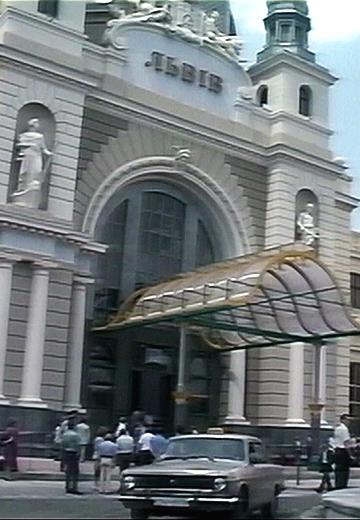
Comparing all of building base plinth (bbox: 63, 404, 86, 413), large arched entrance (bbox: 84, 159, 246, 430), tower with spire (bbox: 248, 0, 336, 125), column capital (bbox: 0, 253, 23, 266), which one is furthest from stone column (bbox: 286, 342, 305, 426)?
column capital (bbox: 0, 253, 23, 266)

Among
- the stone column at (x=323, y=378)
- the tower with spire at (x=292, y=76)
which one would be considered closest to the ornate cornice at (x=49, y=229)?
the stone column at (x=323, y=378)

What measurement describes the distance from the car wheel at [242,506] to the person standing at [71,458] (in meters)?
6.45

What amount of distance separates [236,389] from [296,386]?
228cm

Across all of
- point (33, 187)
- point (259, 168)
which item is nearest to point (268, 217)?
point (259, 168)

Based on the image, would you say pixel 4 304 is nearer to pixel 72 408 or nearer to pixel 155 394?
pixel 72 408

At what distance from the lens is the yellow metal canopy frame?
26594 mm

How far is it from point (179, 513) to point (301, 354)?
65.3 ft

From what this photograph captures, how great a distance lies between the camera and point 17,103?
27.6 meters

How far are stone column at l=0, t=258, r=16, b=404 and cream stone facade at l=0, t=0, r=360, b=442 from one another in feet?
0.16

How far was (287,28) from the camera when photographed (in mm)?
38375

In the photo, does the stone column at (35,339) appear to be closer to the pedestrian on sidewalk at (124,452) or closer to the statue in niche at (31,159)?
the statue in niche at (31,159)

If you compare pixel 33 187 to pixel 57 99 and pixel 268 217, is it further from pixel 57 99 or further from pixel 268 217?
pixel 268 217

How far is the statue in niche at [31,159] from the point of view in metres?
27.0

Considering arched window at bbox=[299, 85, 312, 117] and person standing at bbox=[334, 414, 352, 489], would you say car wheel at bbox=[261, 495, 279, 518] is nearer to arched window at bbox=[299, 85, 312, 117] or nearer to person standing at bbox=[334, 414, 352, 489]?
person standing at bbox=[334, 414, 352, 489]
